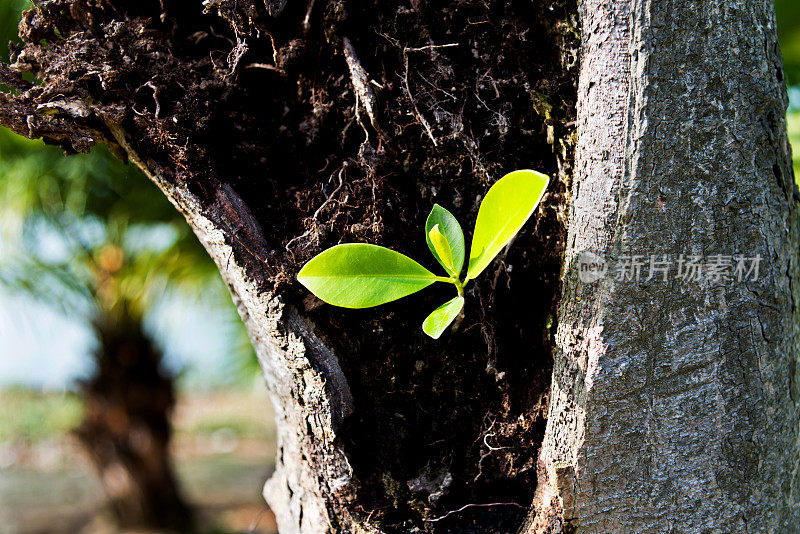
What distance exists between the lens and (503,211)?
0.48 meters

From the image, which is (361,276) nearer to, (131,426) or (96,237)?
(96,237)

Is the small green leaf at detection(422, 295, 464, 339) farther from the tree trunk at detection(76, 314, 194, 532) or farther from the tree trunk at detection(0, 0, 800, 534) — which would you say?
the tree trunk at detection(76, 314, 194, 532)

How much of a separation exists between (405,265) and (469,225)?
0.31ft

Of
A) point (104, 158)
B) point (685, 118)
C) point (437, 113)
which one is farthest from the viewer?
point (104, 158)

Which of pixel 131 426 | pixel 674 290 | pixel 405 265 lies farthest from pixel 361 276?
pixel 131 426

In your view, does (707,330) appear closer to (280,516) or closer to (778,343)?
(778,343)

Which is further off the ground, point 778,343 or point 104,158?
point 104,158

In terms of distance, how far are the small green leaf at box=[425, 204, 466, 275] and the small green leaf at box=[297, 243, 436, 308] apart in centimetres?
2

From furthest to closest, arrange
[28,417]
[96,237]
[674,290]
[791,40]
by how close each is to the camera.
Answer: [28,417], [96,237], [791,40], [674,290]

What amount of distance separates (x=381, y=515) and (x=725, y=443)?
11.7 inches

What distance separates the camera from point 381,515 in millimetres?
559

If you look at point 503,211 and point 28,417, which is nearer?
point 503,211

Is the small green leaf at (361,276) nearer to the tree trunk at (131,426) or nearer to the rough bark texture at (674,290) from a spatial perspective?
the rough bark texture at (674,290)

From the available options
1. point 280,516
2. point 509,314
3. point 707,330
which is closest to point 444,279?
point 509,314
